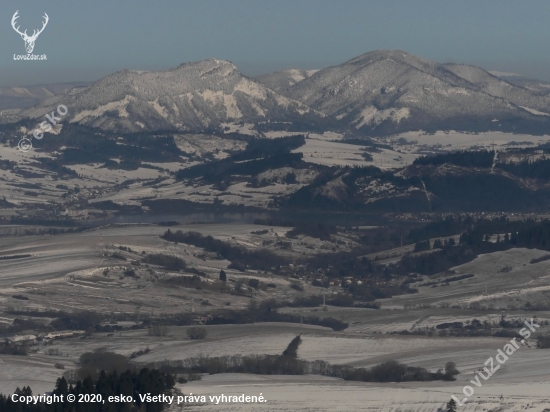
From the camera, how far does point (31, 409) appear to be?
2219 inches

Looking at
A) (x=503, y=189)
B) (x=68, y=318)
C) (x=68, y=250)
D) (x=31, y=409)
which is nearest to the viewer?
(x=31, y=409)

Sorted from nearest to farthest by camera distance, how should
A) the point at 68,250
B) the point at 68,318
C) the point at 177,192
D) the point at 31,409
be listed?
1. the point at 31,409
2. the point at 68,318
3. the point at 68,250
4. the point at 177,192

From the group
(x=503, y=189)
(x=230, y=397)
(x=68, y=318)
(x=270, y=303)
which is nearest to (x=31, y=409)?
(x=230, y=397)

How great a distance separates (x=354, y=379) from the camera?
6831 cm

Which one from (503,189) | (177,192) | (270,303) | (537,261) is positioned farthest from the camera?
(177,192)

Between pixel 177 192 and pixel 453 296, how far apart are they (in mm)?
92886

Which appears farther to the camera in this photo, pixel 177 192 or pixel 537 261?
pixel 177 192

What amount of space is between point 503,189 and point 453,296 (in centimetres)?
7722

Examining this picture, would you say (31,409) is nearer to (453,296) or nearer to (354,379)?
(354,379)

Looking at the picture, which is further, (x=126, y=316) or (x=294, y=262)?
(x=294, y=262)

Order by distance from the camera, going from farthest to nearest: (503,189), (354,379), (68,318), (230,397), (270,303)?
(503,189)
(270,303)
(68,318)
(354,379)
(230,397)

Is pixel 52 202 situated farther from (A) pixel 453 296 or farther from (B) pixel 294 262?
(A) pixel 453 296

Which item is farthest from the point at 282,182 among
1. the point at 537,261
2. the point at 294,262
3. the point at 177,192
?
the point at 537,261

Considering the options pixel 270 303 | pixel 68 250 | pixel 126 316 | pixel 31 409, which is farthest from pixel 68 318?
pixel 31 409
